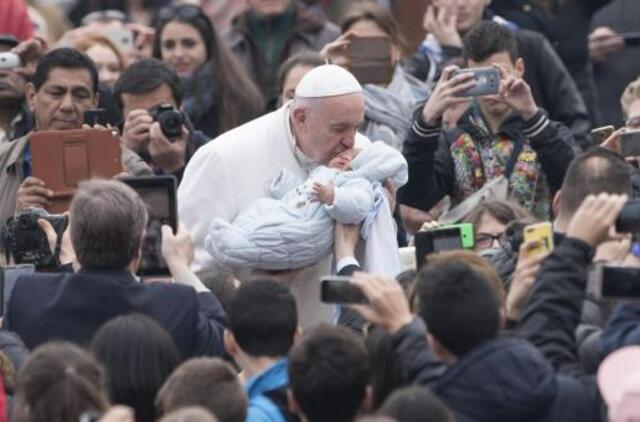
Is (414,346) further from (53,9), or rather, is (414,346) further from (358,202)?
(53,9)

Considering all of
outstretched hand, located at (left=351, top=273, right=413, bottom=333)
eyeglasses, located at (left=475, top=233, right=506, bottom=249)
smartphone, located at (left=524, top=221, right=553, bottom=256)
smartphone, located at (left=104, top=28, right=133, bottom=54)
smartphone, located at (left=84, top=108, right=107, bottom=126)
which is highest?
smartphone, located at (left=104, top=28, right=133, bottom=54)

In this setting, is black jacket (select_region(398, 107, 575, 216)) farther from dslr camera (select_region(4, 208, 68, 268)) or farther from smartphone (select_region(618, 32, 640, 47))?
smartphone (select_region(618, 32, 640, 47))

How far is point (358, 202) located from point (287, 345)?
1.69 metres

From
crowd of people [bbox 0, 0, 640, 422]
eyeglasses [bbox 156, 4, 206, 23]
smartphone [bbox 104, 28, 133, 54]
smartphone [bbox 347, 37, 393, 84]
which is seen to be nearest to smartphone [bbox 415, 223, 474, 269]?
crowd of people [bbox 0, 0, 640, 422]

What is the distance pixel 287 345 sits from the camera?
829cm

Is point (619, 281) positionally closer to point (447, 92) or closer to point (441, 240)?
point (441, 240)

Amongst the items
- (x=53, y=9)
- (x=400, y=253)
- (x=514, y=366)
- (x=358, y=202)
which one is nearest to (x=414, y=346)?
(x=514, y=366)

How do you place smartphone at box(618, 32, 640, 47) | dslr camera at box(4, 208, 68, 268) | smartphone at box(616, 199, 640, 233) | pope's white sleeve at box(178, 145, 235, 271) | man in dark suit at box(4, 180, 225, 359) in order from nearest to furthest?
smartphone at box(616, 199, 640, 233) < man in dark suit at box(4, 180, 225, 359) < dslr camera at box(4, 208, 68, 268) < pope's white sleeve at box(178, 145, 235, 271) < smartphone at box(618, 32, 640, 47)

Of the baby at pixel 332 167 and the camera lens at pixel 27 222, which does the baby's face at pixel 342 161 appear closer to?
the baby at pixel 332 167

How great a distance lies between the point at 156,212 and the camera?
9.36 metres

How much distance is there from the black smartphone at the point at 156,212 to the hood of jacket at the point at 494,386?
186 cm

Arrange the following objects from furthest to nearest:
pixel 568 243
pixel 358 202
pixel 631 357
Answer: pixel 358 202 < pixel 568 243 < pixel 631 357

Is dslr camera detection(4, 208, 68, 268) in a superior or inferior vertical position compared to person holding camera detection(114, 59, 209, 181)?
inferior

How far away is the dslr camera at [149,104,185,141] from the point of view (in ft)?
38.3
